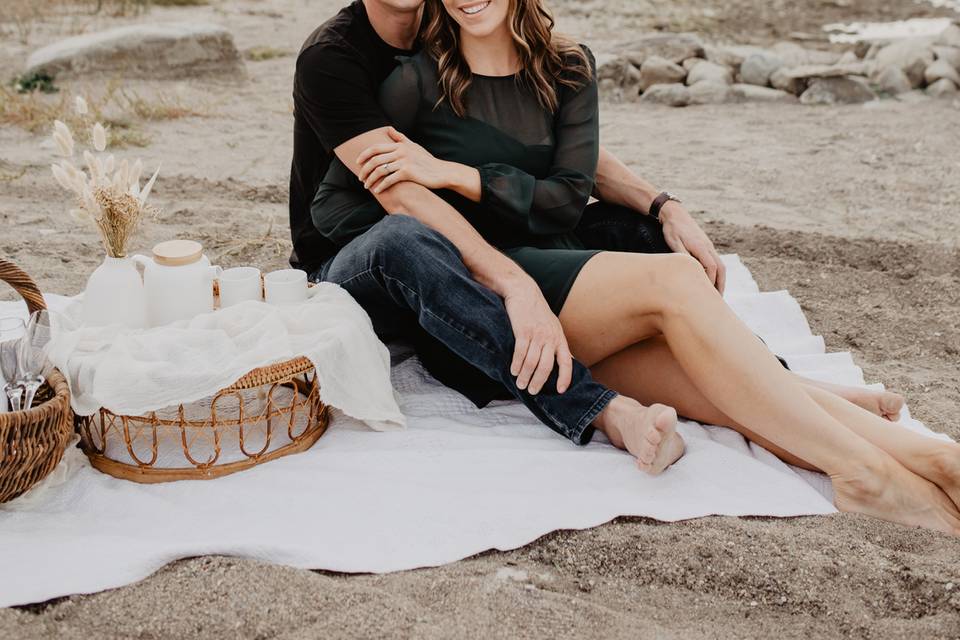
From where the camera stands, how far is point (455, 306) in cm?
271

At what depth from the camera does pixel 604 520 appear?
252 cm

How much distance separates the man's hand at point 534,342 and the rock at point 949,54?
22.5 ft

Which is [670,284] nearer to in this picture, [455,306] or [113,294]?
[455,306]

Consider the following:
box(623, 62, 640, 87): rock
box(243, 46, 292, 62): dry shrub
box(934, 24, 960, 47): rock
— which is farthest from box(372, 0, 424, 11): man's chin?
box(934, 24, 960, 47): rock

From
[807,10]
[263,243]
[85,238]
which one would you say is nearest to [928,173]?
[263,243]

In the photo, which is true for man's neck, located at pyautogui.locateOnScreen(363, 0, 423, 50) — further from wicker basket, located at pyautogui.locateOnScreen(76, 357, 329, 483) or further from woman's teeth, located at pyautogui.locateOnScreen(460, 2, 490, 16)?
wicker basket, located at pyautogui.locateOnScreen(76, 357, 329, 483)

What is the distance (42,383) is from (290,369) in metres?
0.59

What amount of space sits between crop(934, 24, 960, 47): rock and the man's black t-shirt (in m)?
6.82

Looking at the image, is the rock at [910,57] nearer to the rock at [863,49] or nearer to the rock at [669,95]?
the rock at [863,49]

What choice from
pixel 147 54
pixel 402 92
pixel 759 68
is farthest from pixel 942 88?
pixel 402 92

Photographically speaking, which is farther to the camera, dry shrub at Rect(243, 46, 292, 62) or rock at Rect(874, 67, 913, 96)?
dry shrub at Rect(243, 46, 292, 62)

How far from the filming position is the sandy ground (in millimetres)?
2182

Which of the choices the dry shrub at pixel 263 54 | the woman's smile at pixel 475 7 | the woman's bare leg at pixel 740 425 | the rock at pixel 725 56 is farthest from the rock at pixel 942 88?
the woman's smile at pixel 475 7

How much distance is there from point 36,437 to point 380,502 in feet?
2.68
